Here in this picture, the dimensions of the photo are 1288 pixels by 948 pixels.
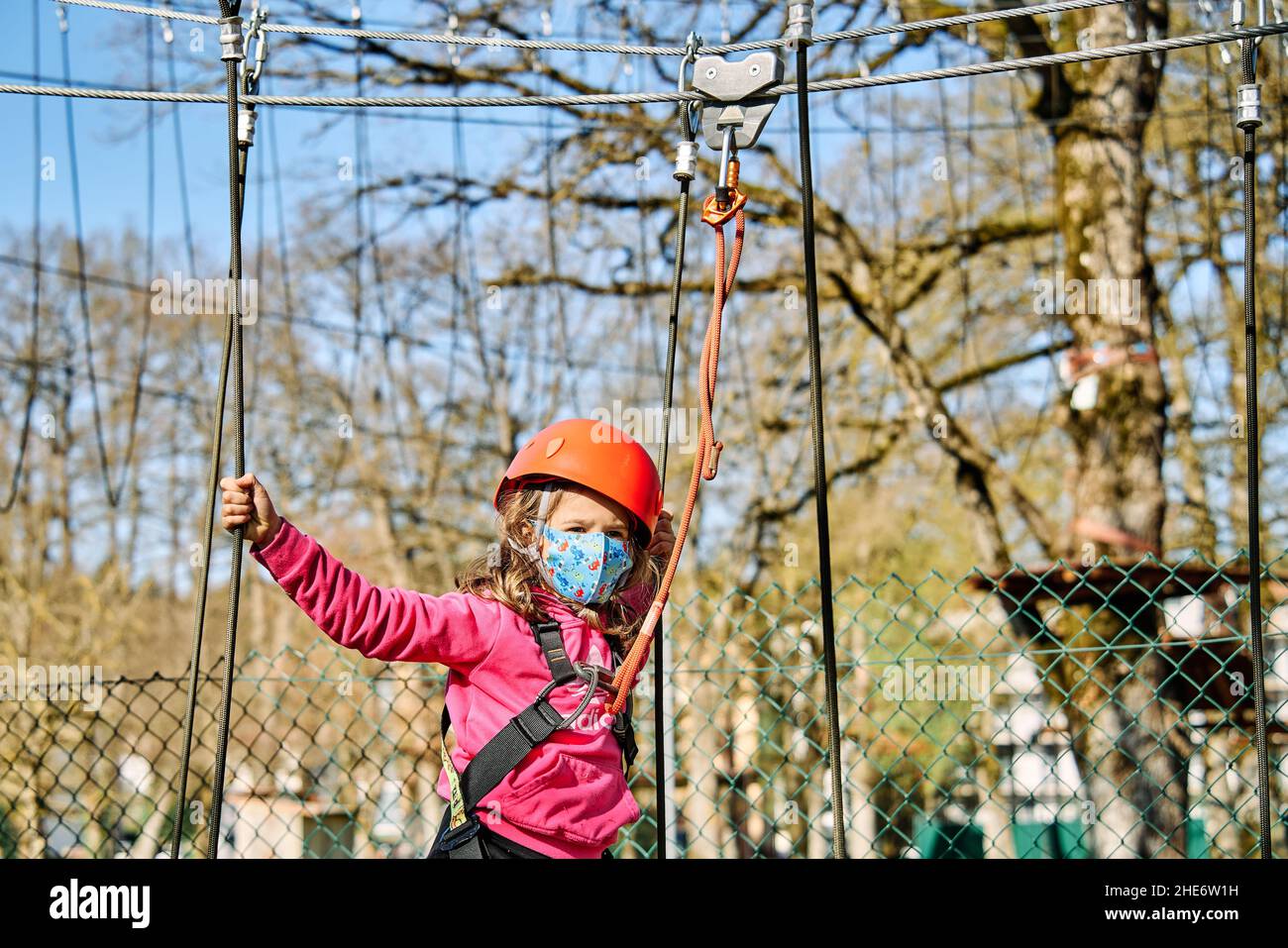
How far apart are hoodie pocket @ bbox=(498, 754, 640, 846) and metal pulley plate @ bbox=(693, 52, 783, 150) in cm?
121

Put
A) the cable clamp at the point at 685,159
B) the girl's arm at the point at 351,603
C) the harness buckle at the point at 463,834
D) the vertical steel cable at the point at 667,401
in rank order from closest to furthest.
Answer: the girl's arm at the point at 351,603 < the harness buckle at the point at 463,834 < the vertical steel cable at the point at 667,401 < the cable clamp at the point at 685,159

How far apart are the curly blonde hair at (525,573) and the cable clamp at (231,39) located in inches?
36.6

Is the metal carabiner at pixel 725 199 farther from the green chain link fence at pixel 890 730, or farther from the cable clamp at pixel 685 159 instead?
the green chain link fence at pixel 890 730

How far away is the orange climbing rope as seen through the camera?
205 centimetres

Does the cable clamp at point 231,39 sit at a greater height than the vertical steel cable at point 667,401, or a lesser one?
greater

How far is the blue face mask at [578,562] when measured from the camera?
86.0 inches

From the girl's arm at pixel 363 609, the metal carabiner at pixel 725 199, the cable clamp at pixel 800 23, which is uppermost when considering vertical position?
the cable clamp at pixel 800 23

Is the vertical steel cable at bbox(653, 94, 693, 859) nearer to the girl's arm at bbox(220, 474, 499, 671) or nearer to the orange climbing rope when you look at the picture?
the orange climbing rope

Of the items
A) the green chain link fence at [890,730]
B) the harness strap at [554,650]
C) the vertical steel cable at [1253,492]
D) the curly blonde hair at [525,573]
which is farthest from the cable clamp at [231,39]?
the vertical steel cable at [1253,492]

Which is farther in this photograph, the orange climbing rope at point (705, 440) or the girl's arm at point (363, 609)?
the orange climbing rope at point (705, 440)

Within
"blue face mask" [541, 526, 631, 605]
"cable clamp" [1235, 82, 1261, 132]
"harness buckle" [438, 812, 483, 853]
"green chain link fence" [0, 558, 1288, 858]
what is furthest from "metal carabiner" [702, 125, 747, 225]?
"green chain link fence" [0, 558, 1288, 858]

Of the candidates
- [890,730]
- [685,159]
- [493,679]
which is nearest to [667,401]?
[685,159]

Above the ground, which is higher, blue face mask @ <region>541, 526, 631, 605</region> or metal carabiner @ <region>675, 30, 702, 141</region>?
metal carabiner @ <region>675, 30, 702, 141</region>
